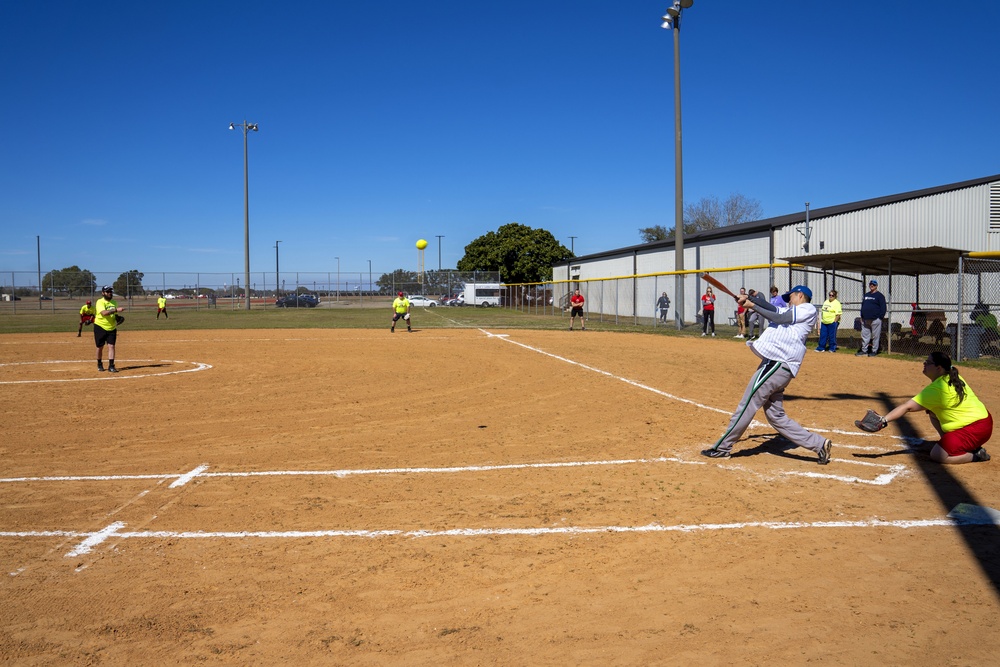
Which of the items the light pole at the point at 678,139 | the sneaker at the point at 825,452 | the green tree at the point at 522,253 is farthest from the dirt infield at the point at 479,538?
the green tree at the point at 522,253

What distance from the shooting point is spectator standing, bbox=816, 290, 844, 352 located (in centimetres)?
2048

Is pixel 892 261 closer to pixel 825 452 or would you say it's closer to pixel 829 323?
pixel 829 323

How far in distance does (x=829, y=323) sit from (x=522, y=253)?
61595mm

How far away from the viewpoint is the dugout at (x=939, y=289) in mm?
18016

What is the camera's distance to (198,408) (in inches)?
437

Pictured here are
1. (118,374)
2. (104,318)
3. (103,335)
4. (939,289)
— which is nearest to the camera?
(118,374)

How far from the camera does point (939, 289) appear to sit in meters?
26.5

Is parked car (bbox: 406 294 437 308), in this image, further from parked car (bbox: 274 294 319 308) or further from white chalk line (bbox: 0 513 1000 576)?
white chalk line (bbox: 0 513 1000 576)

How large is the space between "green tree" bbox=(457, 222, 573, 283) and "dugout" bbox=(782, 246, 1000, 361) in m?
54.4

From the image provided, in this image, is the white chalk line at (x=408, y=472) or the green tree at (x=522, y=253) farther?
the green tree at (x=522, y=253)

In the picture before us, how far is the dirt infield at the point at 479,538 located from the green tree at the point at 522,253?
230ft

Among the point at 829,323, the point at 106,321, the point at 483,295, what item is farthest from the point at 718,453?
the point at 483,295

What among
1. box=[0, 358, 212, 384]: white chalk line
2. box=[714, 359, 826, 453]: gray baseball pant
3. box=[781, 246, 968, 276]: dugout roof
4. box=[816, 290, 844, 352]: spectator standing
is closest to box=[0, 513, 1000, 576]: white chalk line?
box=[714, 359, 826, 453]: gray baseball pant

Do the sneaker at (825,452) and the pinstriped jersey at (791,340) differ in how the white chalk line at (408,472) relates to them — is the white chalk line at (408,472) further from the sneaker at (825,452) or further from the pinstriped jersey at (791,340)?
the pinstriped jersey at (791,340)
